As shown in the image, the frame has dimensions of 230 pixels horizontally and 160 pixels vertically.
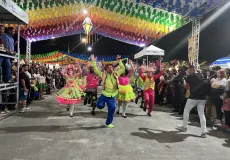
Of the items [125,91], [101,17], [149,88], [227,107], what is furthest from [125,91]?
[101,17]

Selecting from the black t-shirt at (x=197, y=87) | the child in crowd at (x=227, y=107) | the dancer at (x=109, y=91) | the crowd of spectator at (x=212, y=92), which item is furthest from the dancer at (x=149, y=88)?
the child in crowd at (x=227, y=107)

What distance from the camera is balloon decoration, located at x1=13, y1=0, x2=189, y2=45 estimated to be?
1463 centimetres

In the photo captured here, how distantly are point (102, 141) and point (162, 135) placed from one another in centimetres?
187

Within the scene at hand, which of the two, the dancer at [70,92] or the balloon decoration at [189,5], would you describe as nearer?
the dancer at [70,92]

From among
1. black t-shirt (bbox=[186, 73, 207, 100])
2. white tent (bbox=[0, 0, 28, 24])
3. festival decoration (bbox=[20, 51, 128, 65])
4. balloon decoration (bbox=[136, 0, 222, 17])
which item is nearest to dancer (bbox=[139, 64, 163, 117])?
black t-shirt (bbox=[186, 73, 207, 100])

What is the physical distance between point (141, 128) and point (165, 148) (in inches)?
76.9

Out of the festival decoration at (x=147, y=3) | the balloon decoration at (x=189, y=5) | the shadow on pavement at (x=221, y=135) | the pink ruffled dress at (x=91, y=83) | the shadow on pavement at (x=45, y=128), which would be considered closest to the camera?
the shadow on pavement at (x=221, y=135)

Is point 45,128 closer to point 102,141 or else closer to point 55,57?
point 102,141

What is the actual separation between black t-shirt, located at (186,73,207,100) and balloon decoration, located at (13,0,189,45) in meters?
7.08

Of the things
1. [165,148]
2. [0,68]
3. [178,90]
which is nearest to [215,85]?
[178,90]

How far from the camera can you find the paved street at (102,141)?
4.83 meters

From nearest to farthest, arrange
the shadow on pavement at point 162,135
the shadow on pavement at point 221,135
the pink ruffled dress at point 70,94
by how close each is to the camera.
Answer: the shadow on pavement at point 162,135, the shadow on pavement at point 221,135, the pink ruffled dress at point 70,94

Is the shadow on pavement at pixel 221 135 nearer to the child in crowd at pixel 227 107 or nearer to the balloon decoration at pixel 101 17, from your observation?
the child in crowd at pixel 227 107

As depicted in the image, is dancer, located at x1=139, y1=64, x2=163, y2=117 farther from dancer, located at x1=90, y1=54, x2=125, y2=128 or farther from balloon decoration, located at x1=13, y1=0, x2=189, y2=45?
balloon decoration, located at x1=13, y1=0, x2=189, y2=45
